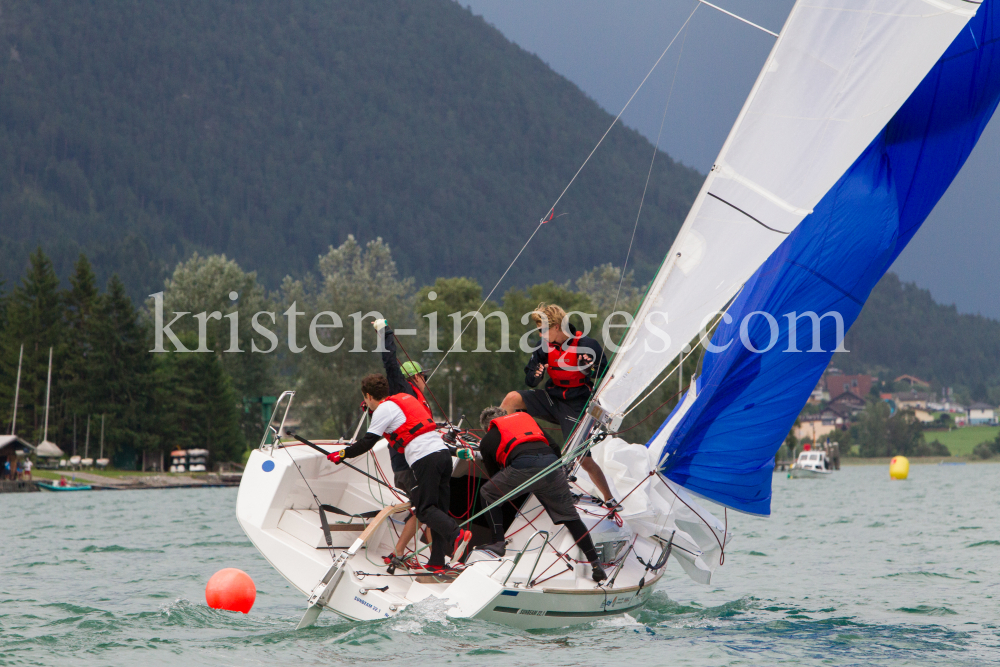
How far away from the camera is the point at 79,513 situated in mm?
24672

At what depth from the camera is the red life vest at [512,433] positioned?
7.34m

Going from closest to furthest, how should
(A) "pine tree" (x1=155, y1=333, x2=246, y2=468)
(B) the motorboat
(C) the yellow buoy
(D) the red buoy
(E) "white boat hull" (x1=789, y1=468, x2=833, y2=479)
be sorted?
(D) the red buoy, (A) "pine tree" (x1=155, y1=333, x2=246, y2=468), (C) the yellow buoy, (E) "white boat hull" (x1=789, y1=468, x2=833, y2=479), (B) the motorboat

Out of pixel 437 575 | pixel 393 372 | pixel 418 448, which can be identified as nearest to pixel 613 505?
pixel 437 575

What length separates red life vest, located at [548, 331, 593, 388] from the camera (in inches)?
331

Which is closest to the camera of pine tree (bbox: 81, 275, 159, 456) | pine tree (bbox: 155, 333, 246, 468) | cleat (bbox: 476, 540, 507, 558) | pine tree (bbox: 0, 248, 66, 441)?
cleat (bbox: 476, 540, 507, 558)

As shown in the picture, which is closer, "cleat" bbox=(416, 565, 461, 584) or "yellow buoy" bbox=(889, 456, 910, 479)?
"cleat" bbox=(416, 565, 461, 584)

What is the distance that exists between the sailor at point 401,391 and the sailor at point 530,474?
683mm

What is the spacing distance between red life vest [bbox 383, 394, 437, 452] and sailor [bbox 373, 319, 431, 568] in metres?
0.26

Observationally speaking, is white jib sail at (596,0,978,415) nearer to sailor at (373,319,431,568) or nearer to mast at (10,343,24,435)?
sailor at (373,319,431,568)

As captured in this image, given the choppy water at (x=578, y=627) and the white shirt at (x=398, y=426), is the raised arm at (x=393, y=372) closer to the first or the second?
the white shirt at (x=398, y=426)

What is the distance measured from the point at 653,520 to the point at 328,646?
8.97 ft

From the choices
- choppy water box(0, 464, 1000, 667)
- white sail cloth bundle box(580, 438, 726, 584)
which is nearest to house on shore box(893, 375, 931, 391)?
choppy water box(0, 464, 1000, 667)

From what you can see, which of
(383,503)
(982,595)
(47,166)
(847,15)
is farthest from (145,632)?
(47,166)

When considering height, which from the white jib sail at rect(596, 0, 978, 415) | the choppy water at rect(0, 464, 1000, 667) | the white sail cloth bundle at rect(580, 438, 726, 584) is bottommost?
the choppy water at rect(0, 464, 1000, 667)
